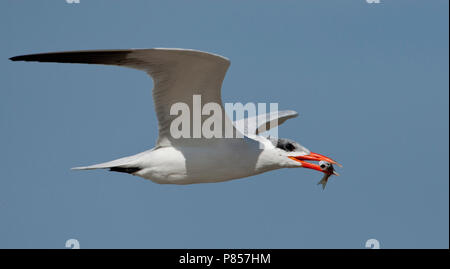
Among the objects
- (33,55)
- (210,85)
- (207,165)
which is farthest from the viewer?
(207,165)

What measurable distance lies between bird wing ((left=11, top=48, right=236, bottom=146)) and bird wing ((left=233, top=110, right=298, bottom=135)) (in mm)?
1941

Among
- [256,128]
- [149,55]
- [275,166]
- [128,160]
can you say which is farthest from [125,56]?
[256,128]

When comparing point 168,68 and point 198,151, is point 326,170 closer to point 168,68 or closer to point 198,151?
point 198,151

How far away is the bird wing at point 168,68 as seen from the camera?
29.8 ft

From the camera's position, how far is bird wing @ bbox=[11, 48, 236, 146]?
909cm

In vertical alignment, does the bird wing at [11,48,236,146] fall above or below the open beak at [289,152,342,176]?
above

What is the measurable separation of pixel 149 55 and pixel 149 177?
202 cm

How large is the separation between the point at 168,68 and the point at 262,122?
3.33m

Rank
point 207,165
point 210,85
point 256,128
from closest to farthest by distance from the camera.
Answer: point 210,85 → point 207,165 → point 256,128

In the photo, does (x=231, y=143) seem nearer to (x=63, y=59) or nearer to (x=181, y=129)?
(x=181, y=129)

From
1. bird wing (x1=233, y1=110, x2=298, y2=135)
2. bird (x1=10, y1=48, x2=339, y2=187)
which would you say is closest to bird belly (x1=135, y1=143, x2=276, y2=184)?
bird (x1=10, y1=48, x2=339, y2=187)

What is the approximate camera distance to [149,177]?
10.5 meters

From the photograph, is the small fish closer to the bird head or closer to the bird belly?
the bird head

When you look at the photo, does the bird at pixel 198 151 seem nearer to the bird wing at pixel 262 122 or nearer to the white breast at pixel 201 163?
the white breast at pixel 201 163
